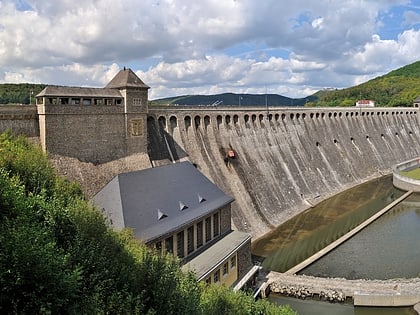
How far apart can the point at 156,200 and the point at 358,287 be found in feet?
50.7

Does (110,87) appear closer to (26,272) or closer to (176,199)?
(176,199)

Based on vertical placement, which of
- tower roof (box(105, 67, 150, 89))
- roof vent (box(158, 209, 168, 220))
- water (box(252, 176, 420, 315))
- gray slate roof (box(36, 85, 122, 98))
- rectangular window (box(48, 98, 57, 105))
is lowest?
water (box(252, 176, 420, 315))

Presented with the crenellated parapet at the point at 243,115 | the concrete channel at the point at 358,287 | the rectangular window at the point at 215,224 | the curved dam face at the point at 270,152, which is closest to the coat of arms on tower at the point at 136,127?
the curved dam face at the point at 270,152

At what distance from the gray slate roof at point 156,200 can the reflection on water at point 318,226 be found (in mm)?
10280

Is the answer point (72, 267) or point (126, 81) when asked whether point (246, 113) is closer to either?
point (126, 81)

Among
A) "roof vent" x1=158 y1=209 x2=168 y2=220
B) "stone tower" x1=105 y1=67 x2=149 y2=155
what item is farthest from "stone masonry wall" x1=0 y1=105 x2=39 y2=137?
"roof vent" x1=158 y1=209 x2=168 y2=220

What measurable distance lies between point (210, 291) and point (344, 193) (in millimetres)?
48320

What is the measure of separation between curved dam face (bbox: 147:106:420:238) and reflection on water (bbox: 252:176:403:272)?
1.62 meters

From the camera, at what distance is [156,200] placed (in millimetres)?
27391

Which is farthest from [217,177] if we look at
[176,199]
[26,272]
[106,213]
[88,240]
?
[26,272]

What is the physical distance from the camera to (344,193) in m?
63.6

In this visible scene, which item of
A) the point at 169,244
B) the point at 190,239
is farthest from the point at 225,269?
the point at 169,244

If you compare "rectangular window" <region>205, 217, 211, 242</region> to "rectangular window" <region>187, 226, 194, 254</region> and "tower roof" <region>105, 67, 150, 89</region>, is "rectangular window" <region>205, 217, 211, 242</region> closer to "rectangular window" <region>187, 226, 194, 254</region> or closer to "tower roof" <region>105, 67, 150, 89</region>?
"rectangular window" <region>187, 226, 194, 254</region>

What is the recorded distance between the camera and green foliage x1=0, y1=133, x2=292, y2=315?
11.0 meters
